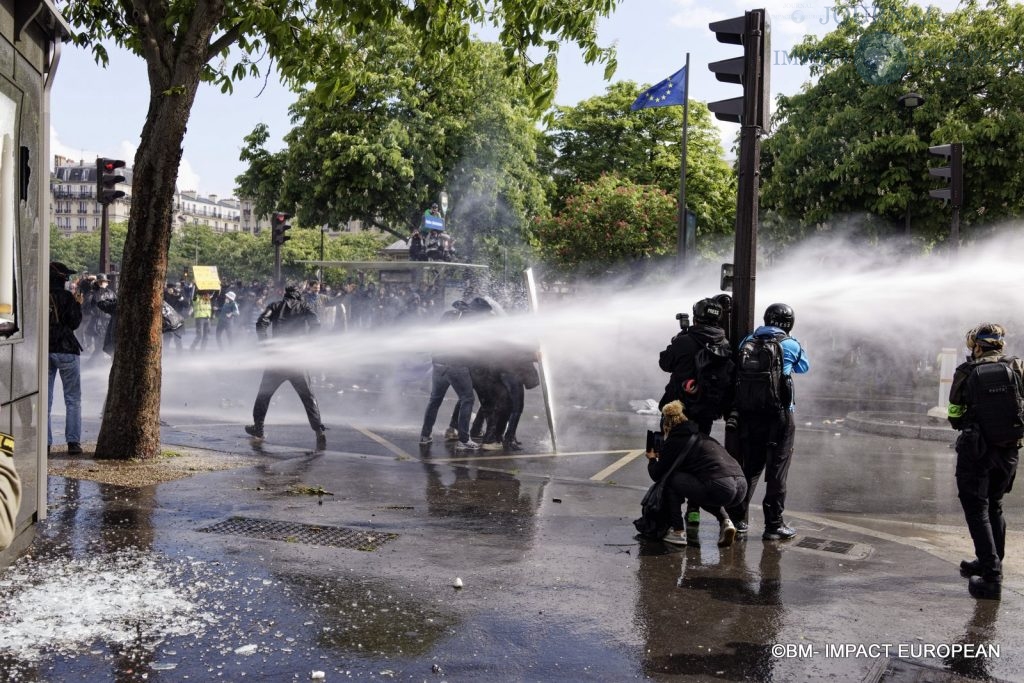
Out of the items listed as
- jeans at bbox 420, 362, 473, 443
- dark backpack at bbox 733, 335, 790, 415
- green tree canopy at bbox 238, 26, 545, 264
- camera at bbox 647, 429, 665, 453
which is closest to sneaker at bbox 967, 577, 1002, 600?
dark backpack at bbox 733, 335, 790, 415

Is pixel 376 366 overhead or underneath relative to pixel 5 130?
underneath

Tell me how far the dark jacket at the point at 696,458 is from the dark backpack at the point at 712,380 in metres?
0.31

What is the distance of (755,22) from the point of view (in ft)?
23.8

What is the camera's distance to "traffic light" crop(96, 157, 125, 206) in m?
15.3

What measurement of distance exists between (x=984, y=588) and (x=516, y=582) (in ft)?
8.88

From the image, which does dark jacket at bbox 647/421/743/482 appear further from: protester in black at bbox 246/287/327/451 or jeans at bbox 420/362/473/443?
protester in black at bbox 246/287/327/451

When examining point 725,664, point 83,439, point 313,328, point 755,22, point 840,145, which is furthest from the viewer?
point 840,145

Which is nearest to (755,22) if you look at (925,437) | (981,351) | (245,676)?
(981,351)

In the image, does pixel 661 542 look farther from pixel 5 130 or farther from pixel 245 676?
pixel 5 130

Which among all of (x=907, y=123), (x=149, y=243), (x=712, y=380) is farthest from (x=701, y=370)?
(x=907, y=123)

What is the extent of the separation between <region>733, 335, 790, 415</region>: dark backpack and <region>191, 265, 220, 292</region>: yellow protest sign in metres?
24.2

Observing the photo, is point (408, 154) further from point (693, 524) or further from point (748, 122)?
point (693, 524)

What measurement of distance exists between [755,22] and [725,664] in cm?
483

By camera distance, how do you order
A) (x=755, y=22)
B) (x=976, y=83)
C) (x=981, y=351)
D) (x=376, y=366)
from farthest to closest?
(x=976, y=83) < (x=376, y=366) < (x=755, y=22) < (x=981, y=351)
